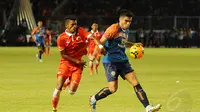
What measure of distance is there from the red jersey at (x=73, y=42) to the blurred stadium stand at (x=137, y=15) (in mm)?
44401

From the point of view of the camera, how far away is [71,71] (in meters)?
13.3

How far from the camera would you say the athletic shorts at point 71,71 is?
520 inches

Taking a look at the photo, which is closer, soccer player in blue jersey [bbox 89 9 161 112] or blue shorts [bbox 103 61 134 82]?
soccer player in blue jersey [bbox 89 9 161 112]

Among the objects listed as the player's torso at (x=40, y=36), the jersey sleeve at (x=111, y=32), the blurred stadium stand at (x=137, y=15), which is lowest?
the blurred stadium stand at (x=137, y=15)

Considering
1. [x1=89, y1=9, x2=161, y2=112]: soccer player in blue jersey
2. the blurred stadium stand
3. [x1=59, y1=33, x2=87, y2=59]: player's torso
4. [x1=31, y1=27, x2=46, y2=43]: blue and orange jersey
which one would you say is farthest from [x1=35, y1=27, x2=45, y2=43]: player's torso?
the blurred stadium stand

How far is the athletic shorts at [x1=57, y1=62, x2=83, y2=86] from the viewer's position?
13.2 metres

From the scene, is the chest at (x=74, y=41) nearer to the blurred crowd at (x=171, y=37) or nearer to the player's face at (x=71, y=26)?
the player's face at (x=71, y=26)

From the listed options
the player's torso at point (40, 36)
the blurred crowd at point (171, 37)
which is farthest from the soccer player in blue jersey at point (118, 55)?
the blurred crowd at point (171, 37)

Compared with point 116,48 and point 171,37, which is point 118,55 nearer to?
point 116,48

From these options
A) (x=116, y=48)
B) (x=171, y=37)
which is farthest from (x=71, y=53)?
(x=171, y=37)

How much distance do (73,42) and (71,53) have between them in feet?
0.81

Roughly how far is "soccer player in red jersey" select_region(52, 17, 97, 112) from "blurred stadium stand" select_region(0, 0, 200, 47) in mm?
44428

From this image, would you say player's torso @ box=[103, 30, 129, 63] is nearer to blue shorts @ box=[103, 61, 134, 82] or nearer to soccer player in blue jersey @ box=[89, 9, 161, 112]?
soccer player in blue jersey @ box=[89, 9, 161, 112]

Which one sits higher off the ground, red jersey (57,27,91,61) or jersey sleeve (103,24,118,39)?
jersey sleeve (103,24,118,39)
